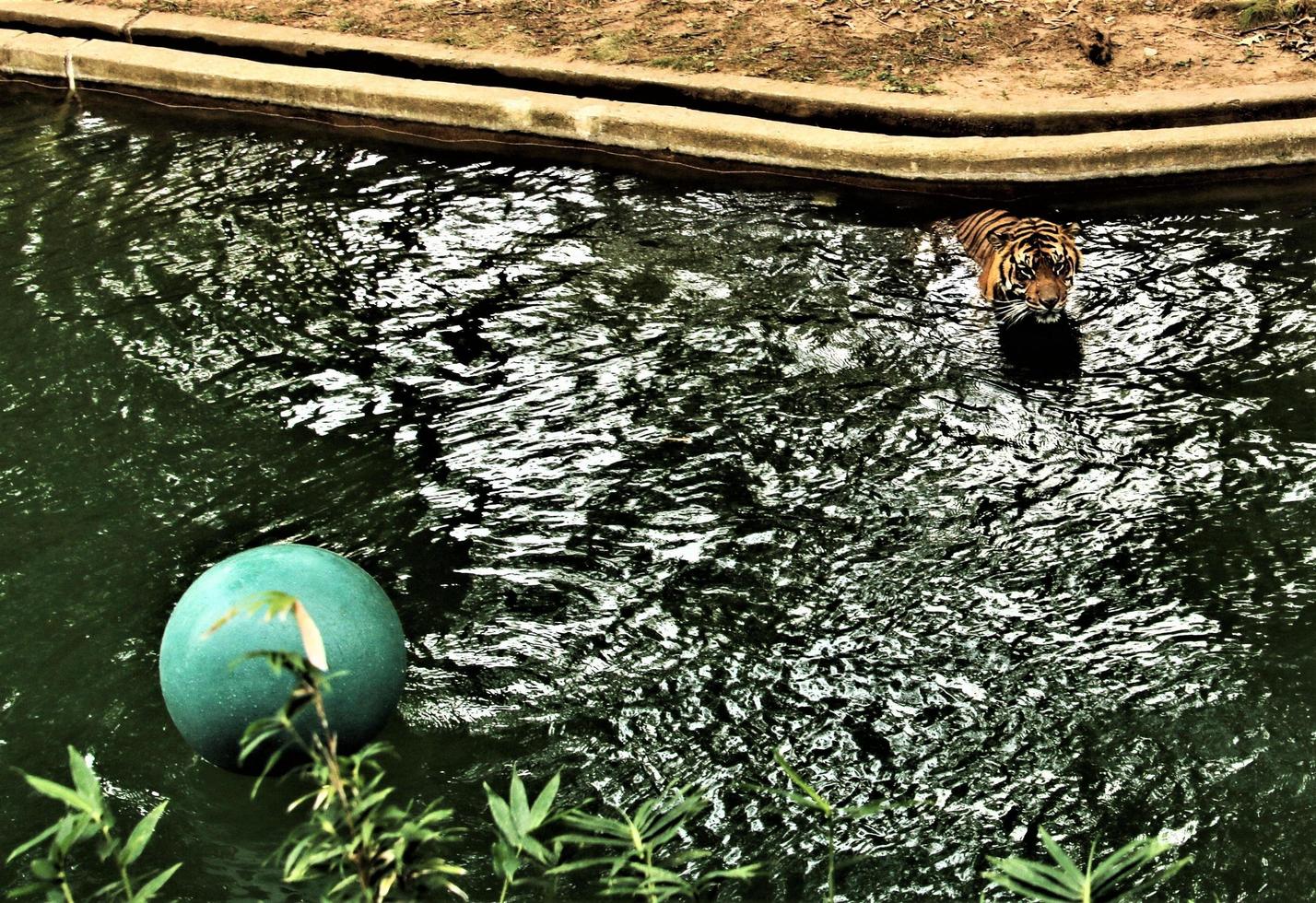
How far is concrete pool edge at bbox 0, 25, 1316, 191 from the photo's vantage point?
25.2ft

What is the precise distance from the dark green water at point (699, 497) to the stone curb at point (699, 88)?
2.46 feet

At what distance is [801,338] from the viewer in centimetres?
627

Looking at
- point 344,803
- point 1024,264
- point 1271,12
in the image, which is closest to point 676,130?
point 1024,264

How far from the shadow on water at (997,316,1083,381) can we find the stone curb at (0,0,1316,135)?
6.49 ft

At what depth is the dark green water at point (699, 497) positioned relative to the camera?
4125 millimetres

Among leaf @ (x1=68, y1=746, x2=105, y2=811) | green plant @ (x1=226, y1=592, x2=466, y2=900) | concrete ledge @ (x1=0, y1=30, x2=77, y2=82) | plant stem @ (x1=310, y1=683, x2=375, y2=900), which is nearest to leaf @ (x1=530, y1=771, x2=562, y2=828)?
green plant @ (x1=226, y1=592, x2=466, y2=900)

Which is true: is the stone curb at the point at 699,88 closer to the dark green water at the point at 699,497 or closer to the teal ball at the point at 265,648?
the dark green water at the point at 699,497

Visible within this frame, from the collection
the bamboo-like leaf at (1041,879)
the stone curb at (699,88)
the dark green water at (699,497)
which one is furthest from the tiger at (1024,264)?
the bamboo-like leaf at (1041,879)

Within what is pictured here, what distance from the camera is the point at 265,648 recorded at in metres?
3.71

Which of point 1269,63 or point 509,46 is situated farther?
point 509,46

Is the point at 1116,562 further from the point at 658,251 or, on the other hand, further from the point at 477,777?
the point at 658,251

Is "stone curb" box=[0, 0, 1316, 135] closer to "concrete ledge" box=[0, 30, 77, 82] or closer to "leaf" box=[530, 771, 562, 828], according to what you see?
"concrete ledge" box=[0, 30, 77, 82]

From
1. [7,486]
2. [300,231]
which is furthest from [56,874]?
[300,231]

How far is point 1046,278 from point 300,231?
380 cm
